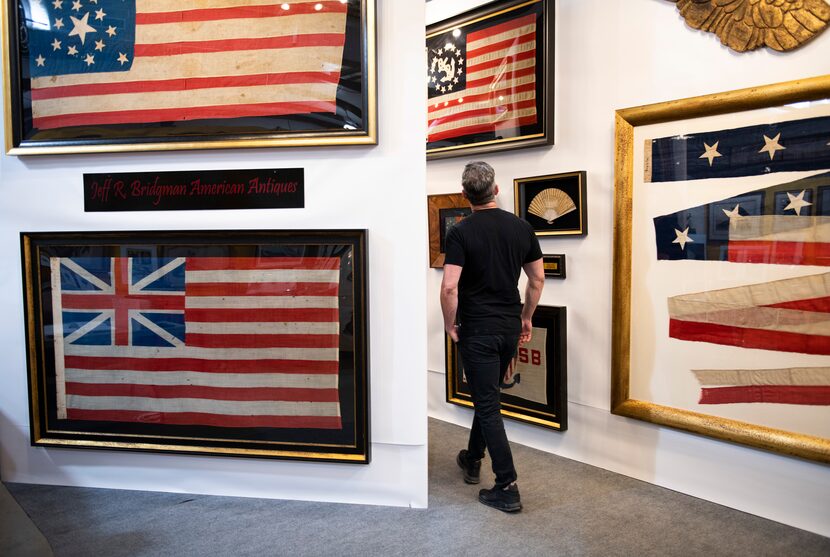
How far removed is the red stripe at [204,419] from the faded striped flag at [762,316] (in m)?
1.86

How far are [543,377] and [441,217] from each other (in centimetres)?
140

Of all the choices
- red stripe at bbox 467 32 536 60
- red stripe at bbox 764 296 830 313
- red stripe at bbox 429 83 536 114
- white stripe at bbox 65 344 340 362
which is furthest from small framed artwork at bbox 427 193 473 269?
red stripe at bbox 764 296 830 313

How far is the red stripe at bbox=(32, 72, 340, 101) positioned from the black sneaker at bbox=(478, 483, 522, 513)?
2.14m

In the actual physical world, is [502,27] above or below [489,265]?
above

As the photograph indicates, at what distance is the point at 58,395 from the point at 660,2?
3.76 metres

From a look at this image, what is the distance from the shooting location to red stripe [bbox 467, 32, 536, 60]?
3.91m

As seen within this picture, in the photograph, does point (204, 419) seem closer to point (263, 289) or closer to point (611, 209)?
point (263, 289)

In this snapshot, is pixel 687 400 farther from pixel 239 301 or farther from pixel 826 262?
pixel 239 301

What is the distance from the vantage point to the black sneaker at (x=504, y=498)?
118 inches

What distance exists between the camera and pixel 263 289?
122 inches

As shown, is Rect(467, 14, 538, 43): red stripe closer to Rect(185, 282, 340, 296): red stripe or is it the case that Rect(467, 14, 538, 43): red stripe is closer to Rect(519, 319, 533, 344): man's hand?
Rect(519, 319, 533, 344): man's hand

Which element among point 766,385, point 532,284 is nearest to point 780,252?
point 766,385

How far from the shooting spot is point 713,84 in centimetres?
308

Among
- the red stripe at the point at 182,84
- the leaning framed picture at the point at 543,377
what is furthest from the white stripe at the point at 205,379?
the red stripe at the point at 182,84
